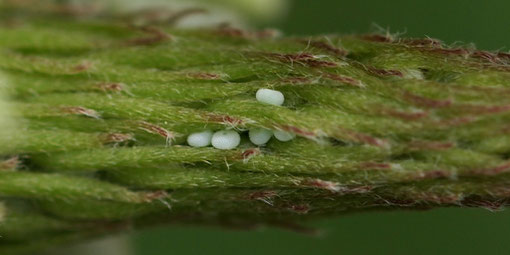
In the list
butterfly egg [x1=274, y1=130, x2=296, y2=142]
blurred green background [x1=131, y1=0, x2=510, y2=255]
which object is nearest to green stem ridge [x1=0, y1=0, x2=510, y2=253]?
butterfly egg [x1=274, y1=130, x2=296, y2=142]

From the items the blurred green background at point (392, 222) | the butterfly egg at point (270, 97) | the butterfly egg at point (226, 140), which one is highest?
the blurred green background at point (392, 222)

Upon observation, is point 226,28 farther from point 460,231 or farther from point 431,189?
point 460,231

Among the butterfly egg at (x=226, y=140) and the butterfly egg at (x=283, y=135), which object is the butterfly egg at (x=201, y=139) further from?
the butterfly egg at (x=283, y=135)


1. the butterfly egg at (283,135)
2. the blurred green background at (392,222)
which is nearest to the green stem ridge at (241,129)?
the butterfly egg at (283,135)

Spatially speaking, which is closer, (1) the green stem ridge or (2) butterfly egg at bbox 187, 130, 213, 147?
(1) the green stem ridge

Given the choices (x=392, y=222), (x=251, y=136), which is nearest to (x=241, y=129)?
(x=251, y=136)

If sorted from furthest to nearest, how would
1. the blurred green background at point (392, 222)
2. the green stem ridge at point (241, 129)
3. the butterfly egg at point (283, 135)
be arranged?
the blurred green background at point (392, 222), the butterfly egg at point (283, 135), the green stem ridge at point (241, 129)

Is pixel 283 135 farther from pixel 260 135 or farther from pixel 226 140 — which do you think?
pixel 226 140

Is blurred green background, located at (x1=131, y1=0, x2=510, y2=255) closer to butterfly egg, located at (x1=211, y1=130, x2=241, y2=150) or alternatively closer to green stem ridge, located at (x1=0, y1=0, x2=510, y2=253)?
green stem ridge, located at (x1=0, y1=0, x2=510, y2=253)
